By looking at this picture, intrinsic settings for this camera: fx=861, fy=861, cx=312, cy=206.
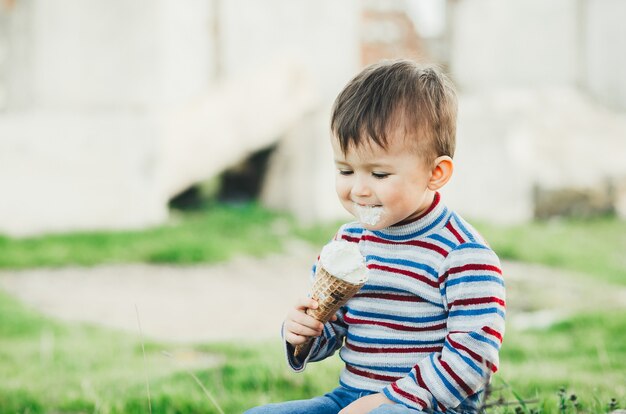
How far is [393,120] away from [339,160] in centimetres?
17

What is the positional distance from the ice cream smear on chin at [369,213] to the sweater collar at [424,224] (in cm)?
8

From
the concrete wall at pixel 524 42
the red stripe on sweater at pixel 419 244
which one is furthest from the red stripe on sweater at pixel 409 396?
the concrete wall at pixel 524 42

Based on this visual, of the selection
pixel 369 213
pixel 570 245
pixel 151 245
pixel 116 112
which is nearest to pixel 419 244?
pixel 369 213

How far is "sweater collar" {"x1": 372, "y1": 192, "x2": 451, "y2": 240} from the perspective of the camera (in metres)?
2.07

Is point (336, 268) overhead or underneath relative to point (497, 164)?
overhead

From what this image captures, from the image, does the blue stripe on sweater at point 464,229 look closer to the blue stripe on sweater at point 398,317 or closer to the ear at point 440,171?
the ear at point 440,171

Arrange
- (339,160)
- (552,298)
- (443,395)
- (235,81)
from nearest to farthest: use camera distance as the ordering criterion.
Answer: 1. (443,395)
2. (339,160)
3. (552,298)
4. (235,81)

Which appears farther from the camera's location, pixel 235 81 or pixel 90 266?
pixel 235 81

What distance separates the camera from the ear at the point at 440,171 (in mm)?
2047

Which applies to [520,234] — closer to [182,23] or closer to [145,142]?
[145,142]

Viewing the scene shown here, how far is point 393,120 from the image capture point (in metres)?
1.99

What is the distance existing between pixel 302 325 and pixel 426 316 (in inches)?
11.8

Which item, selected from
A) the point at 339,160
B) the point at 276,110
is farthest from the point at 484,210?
the point at 339,160

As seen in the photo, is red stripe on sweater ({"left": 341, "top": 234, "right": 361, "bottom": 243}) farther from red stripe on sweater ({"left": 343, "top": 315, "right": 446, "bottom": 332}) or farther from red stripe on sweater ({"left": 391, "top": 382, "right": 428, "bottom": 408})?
red stripe on sweater ({"left": 391, "top": 382, "right": 428, "bottom": 408})
